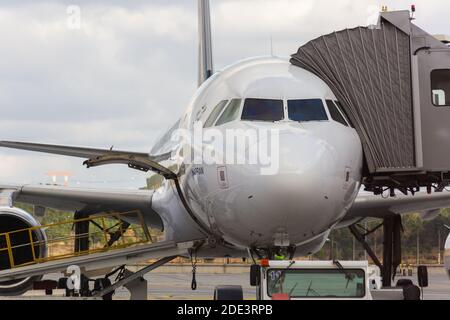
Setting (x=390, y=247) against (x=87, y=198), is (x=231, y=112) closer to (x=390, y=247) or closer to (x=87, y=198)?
(x=87, y=198)

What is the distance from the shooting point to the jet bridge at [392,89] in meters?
15.2

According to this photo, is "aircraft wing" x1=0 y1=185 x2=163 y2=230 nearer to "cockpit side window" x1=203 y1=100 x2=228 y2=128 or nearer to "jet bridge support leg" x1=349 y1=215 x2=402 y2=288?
"jet bridge support leg" x1=349 y1=215 x2=402 y2=288

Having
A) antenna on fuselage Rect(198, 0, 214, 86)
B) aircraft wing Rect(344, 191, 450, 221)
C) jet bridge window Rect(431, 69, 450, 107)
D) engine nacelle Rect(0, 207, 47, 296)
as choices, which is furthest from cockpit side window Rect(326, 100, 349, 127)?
antenna on fuselage Rect(198, 0, 214, 86)

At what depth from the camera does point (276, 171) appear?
43.4 feet

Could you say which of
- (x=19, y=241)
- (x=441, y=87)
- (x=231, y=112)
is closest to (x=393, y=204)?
(x=441, y=87)

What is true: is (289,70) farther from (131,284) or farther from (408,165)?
(131,284)

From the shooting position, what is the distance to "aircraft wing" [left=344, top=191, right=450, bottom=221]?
20.7m

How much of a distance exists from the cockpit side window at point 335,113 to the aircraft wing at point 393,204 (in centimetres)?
594

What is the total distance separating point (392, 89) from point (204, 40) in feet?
46.1

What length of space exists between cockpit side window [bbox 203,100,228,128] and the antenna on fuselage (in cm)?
1261

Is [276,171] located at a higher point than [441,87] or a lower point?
lower

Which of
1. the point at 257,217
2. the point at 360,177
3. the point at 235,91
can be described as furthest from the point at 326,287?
the point at 235,91
